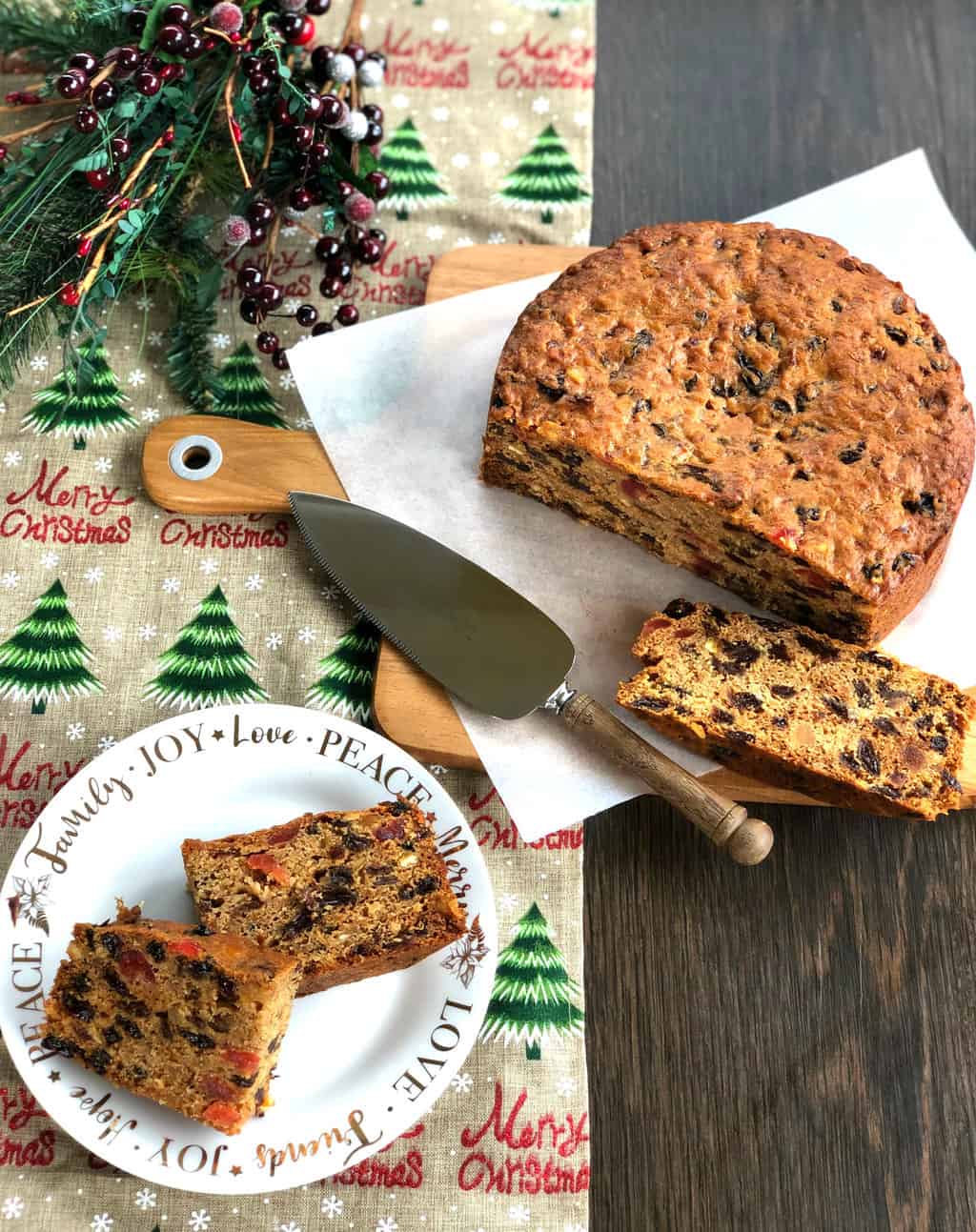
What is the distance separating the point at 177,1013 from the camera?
2742 millimetres

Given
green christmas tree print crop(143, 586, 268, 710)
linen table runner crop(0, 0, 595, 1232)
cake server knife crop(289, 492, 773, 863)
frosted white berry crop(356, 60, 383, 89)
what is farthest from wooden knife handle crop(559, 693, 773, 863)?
frosted white berry crop(356, 60, 383, 89)

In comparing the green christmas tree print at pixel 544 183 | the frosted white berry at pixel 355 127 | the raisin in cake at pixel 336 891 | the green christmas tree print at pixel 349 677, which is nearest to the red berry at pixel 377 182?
the frosted white berry at pixel 355 127

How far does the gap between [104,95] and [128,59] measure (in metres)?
0.12

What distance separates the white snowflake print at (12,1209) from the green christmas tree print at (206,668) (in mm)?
1369

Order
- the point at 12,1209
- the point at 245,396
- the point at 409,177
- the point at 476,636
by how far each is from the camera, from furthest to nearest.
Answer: the point at 409,177 → the point at 245,396 → the point at 476,636 → the point at 12,1209

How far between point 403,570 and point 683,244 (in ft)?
4.36

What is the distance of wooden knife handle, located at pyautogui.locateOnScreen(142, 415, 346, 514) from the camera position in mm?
3588

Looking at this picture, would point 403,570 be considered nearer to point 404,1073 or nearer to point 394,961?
point 394,961

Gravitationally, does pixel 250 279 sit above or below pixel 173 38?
below

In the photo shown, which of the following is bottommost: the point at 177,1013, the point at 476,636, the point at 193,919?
the point at 193,919

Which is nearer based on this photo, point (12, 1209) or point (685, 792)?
point (12, 1209)

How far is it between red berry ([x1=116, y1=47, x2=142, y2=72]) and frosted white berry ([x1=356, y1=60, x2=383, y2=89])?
2.73 ft

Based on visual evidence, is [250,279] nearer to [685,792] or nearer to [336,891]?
[336,891]

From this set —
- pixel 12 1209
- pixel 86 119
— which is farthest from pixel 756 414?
pixel 12 1209
